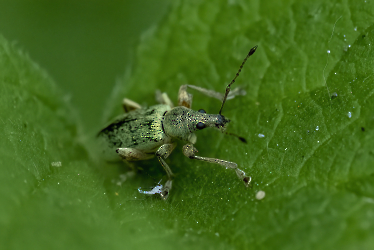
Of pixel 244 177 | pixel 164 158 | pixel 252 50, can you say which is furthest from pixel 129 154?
pixel 252 50

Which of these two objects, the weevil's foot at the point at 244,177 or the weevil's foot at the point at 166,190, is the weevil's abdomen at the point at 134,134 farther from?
the weevil's foot at the point at 244,177

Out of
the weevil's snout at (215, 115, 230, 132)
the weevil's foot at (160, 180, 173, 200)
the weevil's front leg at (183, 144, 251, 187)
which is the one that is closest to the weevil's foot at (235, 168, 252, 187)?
the weevil's front leg at (183, 144, 251, 187)

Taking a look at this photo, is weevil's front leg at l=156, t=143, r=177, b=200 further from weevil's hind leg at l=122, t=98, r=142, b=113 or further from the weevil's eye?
weevil's hind leg at l=122, t=98, r=142, b=113

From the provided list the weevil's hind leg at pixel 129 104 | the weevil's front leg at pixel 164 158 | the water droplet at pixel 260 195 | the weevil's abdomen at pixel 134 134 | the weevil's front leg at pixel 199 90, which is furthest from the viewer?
the weevil's hind leg at pixel 129 104

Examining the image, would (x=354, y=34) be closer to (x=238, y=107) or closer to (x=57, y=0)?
(x=238, y=107)

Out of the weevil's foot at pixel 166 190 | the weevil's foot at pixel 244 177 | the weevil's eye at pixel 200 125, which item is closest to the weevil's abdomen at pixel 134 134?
the weevil's eye at pixel 200 125

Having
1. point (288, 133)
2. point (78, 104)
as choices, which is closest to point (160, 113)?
point (78, 104)
